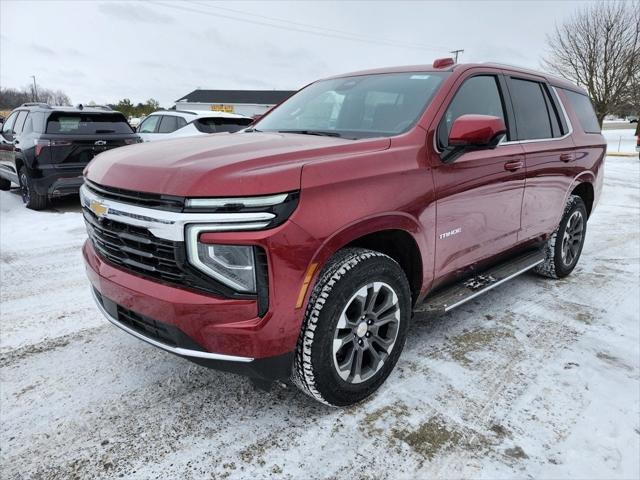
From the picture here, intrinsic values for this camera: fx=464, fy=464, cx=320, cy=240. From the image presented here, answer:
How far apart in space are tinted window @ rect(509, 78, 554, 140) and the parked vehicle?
650 cm

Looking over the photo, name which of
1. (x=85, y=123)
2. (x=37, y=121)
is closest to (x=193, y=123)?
(x=85, y=123)

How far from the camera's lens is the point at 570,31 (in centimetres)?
2969

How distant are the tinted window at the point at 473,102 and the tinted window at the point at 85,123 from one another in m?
6.63

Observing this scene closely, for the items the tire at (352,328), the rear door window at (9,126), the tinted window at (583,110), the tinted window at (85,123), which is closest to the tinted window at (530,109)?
the tinted window at (583,110)

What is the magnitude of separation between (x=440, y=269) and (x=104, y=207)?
198 centimetres

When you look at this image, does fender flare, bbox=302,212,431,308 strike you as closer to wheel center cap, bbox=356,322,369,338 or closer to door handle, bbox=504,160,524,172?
wheel center cap, bbox=356,322,369,338

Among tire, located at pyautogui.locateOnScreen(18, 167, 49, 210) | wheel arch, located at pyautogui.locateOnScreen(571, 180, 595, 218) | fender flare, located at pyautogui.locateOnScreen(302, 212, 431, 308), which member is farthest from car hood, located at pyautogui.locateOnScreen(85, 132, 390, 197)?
tire, located at pyautogui.locateOnScreen(18, 167, 49, 210)

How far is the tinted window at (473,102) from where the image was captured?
2914 millimetres

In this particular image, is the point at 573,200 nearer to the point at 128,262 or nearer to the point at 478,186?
the point at 478,186

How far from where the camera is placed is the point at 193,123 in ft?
32.9

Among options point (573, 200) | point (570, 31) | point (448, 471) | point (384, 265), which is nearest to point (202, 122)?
point (573, 200)

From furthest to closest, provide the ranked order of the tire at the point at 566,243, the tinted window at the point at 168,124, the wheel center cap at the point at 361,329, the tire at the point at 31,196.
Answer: the tinted window at the point at 168,124
the tire at the point at 31,196
the tire at the point at 566,243
the wheel center cap at the point at 361,329

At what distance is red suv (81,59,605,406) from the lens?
2016mm

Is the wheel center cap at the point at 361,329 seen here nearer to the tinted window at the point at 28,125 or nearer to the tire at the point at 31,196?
the tire at the point at 31,196
